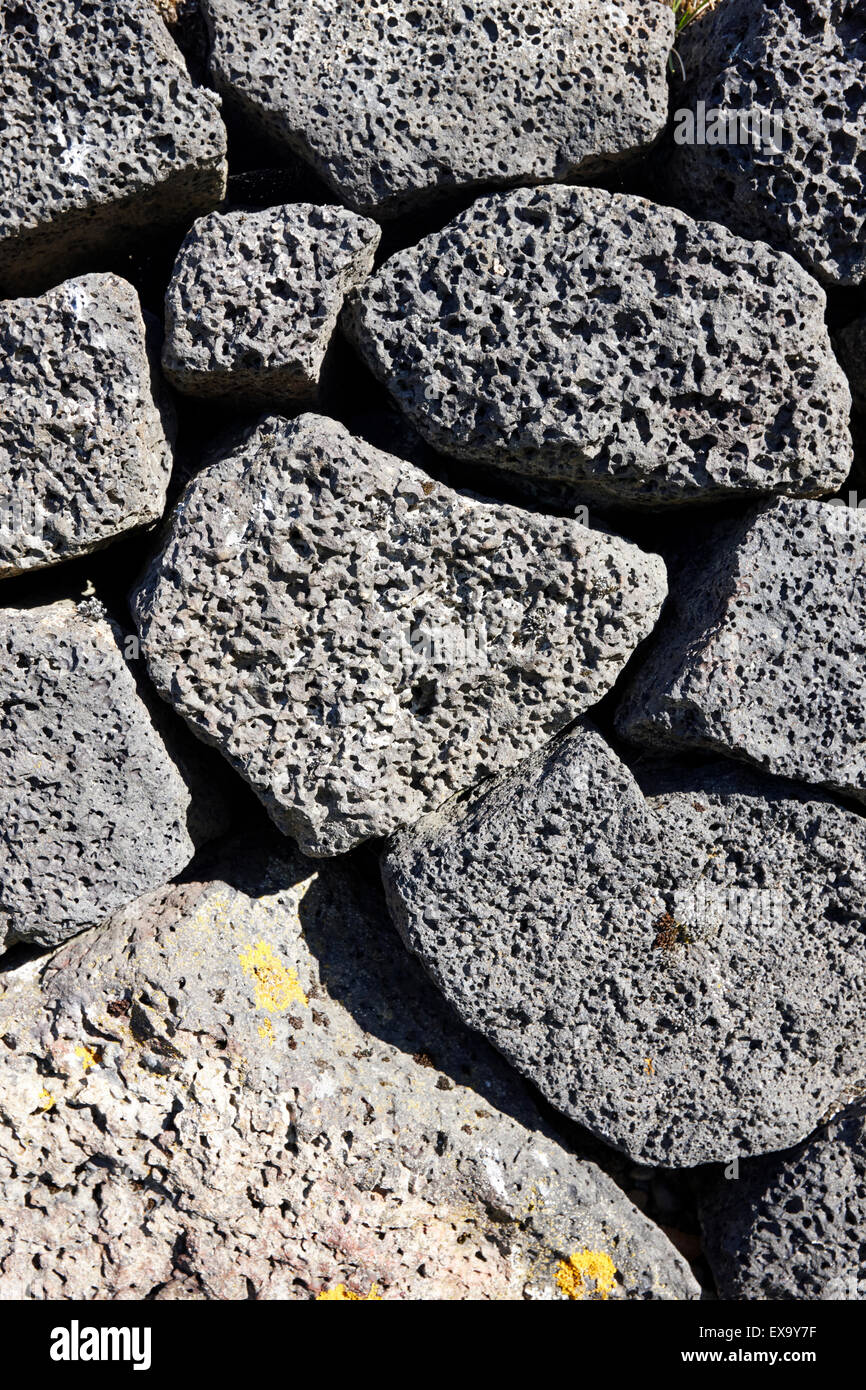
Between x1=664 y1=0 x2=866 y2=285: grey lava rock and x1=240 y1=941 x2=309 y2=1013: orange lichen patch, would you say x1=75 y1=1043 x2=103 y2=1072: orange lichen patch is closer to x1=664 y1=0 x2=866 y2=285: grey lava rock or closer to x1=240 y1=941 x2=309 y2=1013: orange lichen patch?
x1=240 y1=941 x2=309 y2=1013: orange lichen patch

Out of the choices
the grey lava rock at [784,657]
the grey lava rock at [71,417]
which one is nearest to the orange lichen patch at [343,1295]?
the grey lava rock at [784,657]

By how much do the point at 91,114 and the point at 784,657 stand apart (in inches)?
67.2

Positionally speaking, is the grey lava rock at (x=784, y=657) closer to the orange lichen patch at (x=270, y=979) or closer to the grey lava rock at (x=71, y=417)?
the orange lichen patch at (x=270, y=979)

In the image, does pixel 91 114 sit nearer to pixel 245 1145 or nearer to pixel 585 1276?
pixel 245 1145

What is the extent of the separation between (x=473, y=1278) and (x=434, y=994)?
0.60 metres

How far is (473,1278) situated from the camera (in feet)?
7.14

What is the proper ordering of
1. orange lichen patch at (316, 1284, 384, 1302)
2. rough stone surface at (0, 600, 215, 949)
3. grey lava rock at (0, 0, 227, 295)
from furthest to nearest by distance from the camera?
orange lichen patch at (316, 1284, 384, 1302)
rough stone surface at (0, 600, 215, 949)
grey lava rock at (0, 0, 227, 295)

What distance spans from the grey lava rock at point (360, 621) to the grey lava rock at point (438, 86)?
534 millimetres

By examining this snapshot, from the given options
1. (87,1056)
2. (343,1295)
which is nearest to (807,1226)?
(343,1295)

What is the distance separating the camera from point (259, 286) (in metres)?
1.91

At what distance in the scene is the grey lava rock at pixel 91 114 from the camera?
74.0 inches

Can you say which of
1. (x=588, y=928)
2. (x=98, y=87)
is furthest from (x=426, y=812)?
(x=98, y=87)

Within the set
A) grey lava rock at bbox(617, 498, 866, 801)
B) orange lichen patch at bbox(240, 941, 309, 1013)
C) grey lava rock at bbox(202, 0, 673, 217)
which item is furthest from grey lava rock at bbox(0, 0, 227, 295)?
orange lichen patch at bbox(240, 941, 309, 1013)

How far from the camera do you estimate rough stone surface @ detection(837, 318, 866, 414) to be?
7.31 ft
